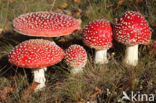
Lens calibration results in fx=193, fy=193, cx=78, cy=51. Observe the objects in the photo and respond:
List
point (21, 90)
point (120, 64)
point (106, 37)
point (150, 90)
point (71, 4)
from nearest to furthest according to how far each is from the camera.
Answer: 1. point (150, 90)
2. point (21, 90)
3. point (106, 37)
4. point (120, 64)
5. point (71, 4)

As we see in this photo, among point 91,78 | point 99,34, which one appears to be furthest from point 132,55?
point 91,78

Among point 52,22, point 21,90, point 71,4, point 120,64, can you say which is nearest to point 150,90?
point 120,64

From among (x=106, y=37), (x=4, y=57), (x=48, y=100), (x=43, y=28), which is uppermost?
(x=43, y=28)

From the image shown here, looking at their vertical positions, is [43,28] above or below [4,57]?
above

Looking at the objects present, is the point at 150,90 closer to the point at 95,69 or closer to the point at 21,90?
the point at 95,69

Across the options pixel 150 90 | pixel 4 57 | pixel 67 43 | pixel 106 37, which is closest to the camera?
pixel 150 90

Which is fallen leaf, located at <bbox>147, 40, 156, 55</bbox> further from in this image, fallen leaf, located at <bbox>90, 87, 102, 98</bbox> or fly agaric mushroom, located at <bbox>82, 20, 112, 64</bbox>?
A: fallen leaf, located at <bbox>90, 87, 102, 98</bbox>
